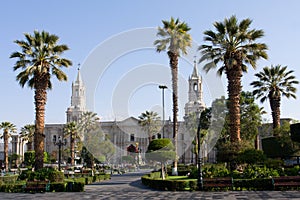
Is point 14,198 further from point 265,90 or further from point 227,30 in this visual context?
point 265,90

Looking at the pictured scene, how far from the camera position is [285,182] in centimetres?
1953

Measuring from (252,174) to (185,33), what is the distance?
56.9 feet

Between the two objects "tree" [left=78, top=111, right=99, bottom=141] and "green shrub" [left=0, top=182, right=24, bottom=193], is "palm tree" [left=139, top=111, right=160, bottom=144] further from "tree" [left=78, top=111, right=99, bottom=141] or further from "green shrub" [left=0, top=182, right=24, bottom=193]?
"green shrub" [left=0, top=182, right=24, bottom=193]

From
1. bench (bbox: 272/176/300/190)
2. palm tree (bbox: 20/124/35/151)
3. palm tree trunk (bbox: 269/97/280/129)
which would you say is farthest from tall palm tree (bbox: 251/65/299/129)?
palm tree (bbox: 20/124/35/151)

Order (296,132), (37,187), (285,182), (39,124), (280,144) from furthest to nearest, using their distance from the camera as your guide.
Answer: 1. (280,144)
2. (296,132)
3. (39,124)
4. (37,187)
5. (285,182)

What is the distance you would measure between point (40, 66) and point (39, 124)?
4.19m

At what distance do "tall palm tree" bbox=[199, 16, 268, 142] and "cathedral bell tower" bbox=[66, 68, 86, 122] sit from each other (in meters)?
78.3

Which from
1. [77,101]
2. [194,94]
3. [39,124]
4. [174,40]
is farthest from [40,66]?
[77,101]

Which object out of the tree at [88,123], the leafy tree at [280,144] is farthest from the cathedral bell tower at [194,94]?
the leafy tree at [280,144]

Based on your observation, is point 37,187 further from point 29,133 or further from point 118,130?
point 118,130

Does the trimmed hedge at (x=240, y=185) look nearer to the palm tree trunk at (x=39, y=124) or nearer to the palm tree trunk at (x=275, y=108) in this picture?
the palm tree trunk at (x=39, y=124)

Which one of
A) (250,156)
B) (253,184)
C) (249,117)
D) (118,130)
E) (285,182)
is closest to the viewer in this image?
(285,182)

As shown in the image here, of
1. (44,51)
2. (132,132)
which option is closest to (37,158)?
(44,51)

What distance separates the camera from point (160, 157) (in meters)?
30.0
